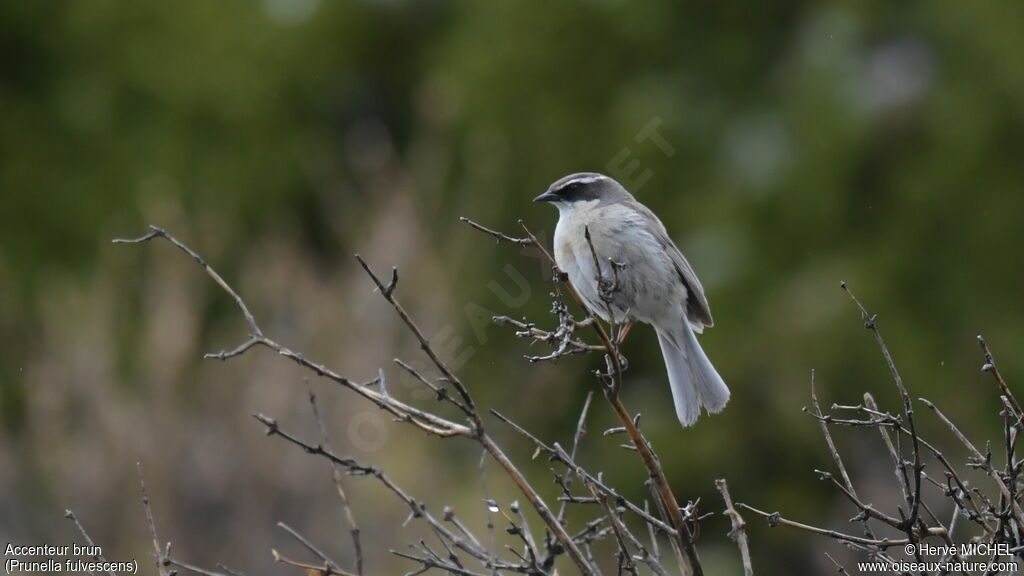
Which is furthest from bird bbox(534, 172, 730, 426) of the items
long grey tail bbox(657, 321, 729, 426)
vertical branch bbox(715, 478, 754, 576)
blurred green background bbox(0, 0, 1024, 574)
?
blurred green background bbox(0, 0, 1024, 574)

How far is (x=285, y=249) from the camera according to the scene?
35.1 feet

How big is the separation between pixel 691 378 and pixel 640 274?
0.51 meters

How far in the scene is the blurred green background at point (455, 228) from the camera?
970 centimetres

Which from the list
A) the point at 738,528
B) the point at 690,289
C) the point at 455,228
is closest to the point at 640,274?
the point at 690,289

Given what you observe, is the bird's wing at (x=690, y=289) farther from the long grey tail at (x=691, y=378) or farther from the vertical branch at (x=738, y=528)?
the vertical branch at (x=738, y=528)

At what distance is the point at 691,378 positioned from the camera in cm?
514

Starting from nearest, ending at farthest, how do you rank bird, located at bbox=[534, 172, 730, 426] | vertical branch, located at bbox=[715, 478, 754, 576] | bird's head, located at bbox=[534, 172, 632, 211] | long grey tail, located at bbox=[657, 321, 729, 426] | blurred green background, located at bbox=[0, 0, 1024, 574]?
vertical branch, located at bbox=[715, 478, 754, 576], long grey tail, located at bbox=[657, 321, 729, 426], bird, located at bbox=[534, 172, 730, 426], bird's head, located at bbox=[534, 172, 632, 211], blurred green background, located at bbox=[0, 0, 1024, 574]

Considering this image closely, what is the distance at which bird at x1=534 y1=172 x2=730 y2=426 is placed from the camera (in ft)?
16.5

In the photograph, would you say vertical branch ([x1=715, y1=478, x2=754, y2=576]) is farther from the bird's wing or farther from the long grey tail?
the bird's wing

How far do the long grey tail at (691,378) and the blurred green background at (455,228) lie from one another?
3013 millimetres

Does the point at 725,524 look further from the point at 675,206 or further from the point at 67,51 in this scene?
the point at 67,51

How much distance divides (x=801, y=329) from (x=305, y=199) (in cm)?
599

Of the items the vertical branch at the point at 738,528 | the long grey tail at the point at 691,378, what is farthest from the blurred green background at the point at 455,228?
the vertical branch at the point at 738,528

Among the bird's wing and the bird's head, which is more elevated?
the bird's head
